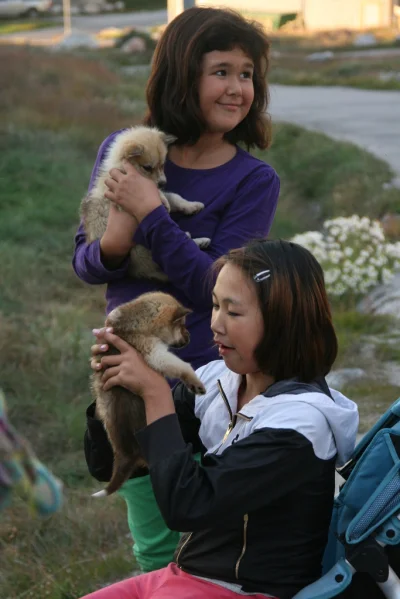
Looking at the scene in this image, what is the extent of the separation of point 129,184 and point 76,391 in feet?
10.7

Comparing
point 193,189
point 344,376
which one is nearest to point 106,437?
point 193,189

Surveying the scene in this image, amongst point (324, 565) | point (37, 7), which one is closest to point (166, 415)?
point (324, 565)

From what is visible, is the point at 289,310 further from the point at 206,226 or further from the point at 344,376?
the point at 344,376

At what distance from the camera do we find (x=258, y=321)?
7.93ft

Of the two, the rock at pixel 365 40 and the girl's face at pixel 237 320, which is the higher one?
the girl's face at pixel 237 320

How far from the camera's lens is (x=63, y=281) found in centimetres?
875

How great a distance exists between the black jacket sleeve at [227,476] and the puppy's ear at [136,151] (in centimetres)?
133

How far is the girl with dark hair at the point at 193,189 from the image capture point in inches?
114

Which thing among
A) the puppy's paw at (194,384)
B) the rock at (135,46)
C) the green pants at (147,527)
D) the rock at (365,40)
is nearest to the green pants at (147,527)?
the green pants at (147,527)

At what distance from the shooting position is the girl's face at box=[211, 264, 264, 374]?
242cm

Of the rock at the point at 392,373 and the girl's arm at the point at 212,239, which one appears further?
the rock at the point at 392,373

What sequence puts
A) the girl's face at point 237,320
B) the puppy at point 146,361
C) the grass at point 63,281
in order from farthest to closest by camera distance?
the grass at point 63,281, the puppy at point 146,361, the girl's face at point 237,320

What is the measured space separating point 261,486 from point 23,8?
50.5 m

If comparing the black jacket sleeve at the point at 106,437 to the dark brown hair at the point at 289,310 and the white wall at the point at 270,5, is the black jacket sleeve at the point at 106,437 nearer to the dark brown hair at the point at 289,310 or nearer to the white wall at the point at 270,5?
the dark brown hair at the point at 289,310
